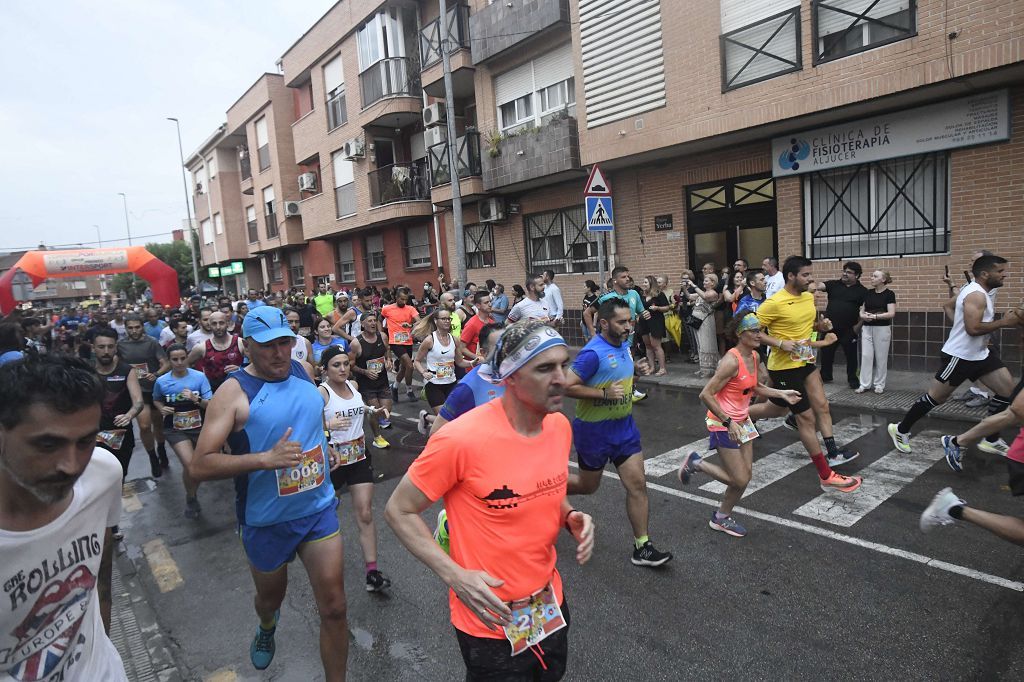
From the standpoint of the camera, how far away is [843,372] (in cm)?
1064

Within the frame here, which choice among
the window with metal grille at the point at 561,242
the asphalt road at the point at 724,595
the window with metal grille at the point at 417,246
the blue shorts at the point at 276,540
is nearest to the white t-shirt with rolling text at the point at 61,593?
the blue shorts at the point at 276,540

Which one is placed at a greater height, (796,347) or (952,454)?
(796,347)

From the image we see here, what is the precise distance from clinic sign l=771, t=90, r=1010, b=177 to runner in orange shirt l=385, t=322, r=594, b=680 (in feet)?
33.2

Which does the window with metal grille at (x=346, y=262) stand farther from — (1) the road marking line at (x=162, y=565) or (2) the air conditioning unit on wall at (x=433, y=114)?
(1) the road marking line at (x=162, y=565)

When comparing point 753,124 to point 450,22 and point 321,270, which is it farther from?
point 321,270

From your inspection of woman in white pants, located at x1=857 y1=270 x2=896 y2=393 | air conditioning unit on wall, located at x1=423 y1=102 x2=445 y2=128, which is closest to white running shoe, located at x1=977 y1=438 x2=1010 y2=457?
woman in white pants, located at x1=857 y1=270 x2=896 y2=393

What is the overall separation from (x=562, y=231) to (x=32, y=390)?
15.1 m

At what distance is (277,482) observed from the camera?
340cm

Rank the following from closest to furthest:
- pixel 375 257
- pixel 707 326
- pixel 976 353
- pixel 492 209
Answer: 1. pixel 976 353
2. pixel 707 326
3. pixel 492 209
4. pixel 375 257

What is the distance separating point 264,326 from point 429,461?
1628 mm

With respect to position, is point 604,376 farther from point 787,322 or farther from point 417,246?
point 417,246

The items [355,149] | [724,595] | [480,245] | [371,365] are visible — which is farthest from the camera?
[355,149]

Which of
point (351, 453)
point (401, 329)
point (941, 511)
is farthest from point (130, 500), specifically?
point (941, 511)

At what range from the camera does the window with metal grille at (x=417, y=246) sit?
71.8 ft
